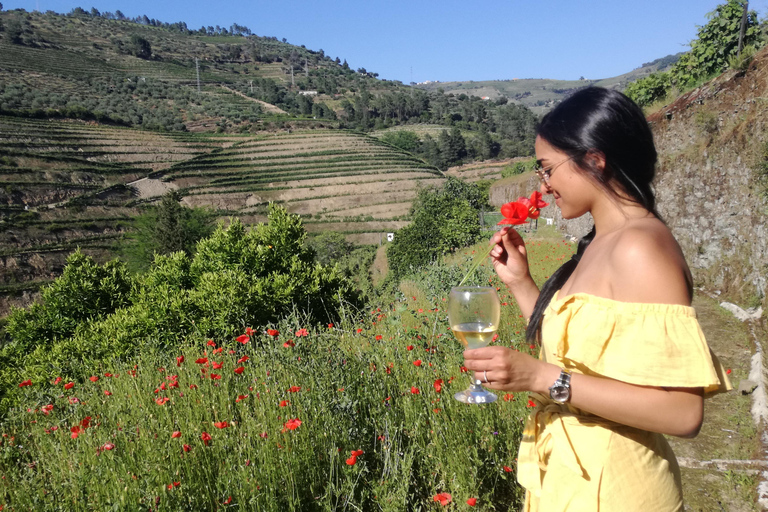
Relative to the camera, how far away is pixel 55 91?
192 feet

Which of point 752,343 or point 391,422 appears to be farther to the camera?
point 752,343

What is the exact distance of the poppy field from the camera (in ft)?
5.15

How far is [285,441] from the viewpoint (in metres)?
1.78

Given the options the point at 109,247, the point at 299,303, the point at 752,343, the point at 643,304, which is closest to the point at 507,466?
the point at 643,304

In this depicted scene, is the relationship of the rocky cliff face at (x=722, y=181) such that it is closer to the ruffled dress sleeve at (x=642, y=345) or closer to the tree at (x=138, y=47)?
the ruffled dress sleeve at (x=642, y=345)

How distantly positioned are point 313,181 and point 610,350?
54606mm

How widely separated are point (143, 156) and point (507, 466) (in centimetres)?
5550

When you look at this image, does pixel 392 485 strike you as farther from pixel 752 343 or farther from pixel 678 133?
pixel 678 133

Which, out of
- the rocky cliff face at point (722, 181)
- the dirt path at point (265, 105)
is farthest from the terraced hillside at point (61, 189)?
the rocky cliff face at point (722, 181)

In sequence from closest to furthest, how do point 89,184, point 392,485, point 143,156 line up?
point 392,485 → point 89,184 → point 143,156

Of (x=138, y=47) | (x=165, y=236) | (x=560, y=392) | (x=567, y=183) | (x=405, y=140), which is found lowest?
(x=165, y=236)

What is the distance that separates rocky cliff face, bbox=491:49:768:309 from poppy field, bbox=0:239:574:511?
4.60 metres

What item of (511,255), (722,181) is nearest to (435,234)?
(722,181)

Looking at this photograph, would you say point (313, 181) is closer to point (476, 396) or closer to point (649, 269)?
point (476, 396)
